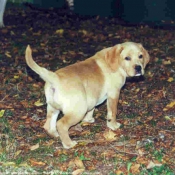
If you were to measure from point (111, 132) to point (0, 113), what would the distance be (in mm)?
1755

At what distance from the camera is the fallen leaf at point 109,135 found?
19.3 feet

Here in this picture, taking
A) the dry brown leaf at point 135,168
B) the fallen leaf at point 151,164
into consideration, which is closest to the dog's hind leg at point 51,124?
the dry brown leaf at point 135,168

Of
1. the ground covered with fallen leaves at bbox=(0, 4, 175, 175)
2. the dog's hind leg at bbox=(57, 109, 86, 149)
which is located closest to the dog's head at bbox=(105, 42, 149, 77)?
the ground covered with fallen leaves at bbox=(0, 4, 175, 175)

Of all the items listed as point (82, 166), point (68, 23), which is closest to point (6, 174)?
point (82, 166)

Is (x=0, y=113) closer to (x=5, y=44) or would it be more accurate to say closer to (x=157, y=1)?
(x=5, y=44)

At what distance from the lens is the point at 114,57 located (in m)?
6.01

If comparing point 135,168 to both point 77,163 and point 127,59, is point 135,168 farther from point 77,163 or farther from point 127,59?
point 127,59

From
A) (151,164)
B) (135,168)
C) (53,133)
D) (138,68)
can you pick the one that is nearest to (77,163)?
(135,168)

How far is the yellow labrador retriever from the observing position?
5.39 m

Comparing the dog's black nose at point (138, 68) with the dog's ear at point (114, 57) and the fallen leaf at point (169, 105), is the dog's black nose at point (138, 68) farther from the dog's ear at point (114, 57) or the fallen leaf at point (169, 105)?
the fallen leaf at point (169, 105)

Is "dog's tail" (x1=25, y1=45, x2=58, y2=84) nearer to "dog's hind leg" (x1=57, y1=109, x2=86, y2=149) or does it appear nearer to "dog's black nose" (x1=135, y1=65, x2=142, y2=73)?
"dog's hind leg" (x1=57, y1=109, x2=86, y2=149)

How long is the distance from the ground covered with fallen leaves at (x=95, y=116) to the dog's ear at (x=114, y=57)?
0.90m

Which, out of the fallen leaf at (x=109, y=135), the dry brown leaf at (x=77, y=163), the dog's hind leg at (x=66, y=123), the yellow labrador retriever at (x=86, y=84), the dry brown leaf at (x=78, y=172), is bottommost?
the fallen leaf at (x=109, y=135)

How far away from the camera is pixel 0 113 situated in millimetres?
6672
